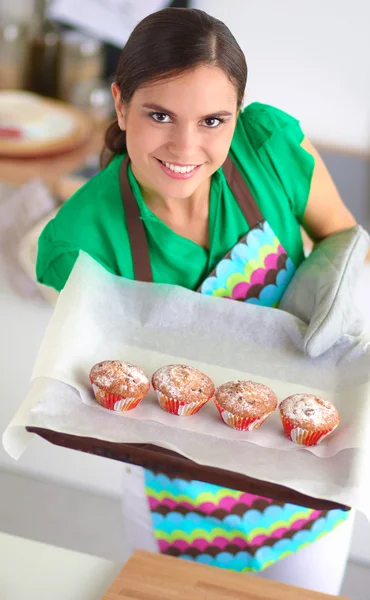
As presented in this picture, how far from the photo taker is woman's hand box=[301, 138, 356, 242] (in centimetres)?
111

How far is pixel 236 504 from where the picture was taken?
1206 mm

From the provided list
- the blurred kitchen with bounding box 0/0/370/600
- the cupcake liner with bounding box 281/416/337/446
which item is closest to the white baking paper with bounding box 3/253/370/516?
the cupcake liner with bounding box 281/416/337/446

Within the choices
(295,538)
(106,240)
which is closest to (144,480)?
(295,538)

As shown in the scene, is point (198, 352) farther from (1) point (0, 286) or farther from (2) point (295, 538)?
(1) point (0, 286)

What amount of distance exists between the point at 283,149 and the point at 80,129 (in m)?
1.07

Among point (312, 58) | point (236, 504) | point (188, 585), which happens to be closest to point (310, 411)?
point (188, 585)

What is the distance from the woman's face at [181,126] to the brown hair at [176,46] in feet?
0.04

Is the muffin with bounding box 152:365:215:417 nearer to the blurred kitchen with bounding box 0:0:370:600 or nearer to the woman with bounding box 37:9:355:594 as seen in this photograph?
the woman with bounding box 37:9:355:594

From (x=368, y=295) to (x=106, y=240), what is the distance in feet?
3.15

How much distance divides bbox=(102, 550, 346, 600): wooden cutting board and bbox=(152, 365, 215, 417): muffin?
19 cm

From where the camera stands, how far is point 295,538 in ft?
3.95

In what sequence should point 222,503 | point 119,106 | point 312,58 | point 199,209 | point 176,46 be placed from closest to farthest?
1. point 176,46
2. point 119,106
3. point 199,209
4. point 222,503
5. point 312,58

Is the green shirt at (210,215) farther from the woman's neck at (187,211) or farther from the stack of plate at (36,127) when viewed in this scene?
the stack of plate at (36,127)

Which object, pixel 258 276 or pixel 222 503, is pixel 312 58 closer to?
pixel 258 276
